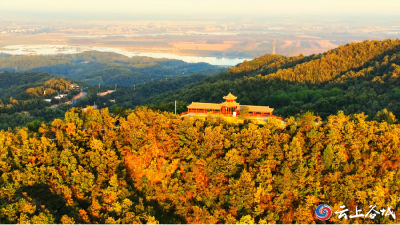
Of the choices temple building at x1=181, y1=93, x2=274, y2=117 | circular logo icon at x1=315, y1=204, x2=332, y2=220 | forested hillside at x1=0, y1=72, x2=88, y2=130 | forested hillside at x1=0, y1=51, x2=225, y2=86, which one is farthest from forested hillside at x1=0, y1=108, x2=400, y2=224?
forested hillside at x1=0, y1=51, x2=225, y2=86

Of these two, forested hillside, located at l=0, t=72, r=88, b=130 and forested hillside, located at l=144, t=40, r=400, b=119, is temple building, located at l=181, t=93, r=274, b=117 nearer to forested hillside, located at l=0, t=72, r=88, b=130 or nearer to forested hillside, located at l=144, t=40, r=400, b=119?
forested hillside, located at l=144, t=40, r=400, b=119

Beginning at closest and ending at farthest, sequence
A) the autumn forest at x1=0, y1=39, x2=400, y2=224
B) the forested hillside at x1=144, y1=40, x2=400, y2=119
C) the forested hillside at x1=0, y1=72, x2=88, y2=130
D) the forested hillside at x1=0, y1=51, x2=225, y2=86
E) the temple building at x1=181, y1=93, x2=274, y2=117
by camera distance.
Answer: the autumn forest at x1=0, y1=39, x2=400, y2=224
the temple building at x1=181, y1=93, x2=274, y2=117
the forested hillside at x1=144, y1=40, x2=400, y2=119
the forested hillside at x1=0, y1=72, x2=88, y2=130
the forested hillside at x1=0, y1=51, x2=225, y2=86

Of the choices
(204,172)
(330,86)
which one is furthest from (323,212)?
(330,86)

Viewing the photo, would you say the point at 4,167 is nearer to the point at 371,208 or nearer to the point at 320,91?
the point at 371,208

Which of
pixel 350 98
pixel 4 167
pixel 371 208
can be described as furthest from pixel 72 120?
pixel 350 98

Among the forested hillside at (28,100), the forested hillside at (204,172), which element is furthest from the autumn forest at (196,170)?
the forested hillside at (28,100)

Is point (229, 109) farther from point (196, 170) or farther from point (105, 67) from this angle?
point (105, 67)

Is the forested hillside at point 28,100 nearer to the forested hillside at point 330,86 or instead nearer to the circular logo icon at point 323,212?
the forested hillside at point 330,86
